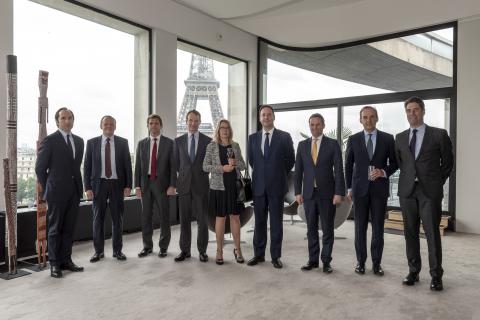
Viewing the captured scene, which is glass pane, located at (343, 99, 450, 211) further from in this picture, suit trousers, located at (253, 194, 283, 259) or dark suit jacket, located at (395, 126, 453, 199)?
suit trousers, located at (253, 194, 283, 259)

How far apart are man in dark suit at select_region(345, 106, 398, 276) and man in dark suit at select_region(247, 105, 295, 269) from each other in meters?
0.61

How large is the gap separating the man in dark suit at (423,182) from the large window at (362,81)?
124 inches

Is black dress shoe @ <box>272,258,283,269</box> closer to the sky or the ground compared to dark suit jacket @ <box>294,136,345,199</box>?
closer to the ground

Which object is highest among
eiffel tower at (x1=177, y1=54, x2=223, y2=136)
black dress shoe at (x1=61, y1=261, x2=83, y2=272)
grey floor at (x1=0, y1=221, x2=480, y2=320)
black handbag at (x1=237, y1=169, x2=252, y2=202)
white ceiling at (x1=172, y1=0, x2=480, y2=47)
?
white ceiling at (x1=172, y1=0, x2=480, y2=47)

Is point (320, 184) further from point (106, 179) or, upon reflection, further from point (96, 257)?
point (96, 257)

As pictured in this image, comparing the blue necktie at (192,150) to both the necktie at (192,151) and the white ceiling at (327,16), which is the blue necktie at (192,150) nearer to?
the necktie at (192,151)

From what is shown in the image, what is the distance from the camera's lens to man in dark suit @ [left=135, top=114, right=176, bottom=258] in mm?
4152

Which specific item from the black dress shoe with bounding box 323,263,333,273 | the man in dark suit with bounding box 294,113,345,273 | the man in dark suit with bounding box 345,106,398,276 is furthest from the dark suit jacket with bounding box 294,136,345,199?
the black dress shoe with bounding box 323,263,333,273

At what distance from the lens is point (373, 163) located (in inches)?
137

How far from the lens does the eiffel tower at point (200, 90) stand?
6.48 metres

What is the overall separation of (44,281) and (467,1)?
6.31 meters

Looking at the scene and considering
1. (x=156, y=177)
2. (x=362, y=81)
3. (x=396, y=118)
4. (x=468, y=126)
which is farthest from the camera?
(x=362, y=81)

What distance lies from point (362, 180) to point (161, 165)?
6.70ft

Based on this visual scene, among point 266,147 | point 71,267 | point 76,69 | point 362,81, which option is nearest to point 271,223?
point 266,147
